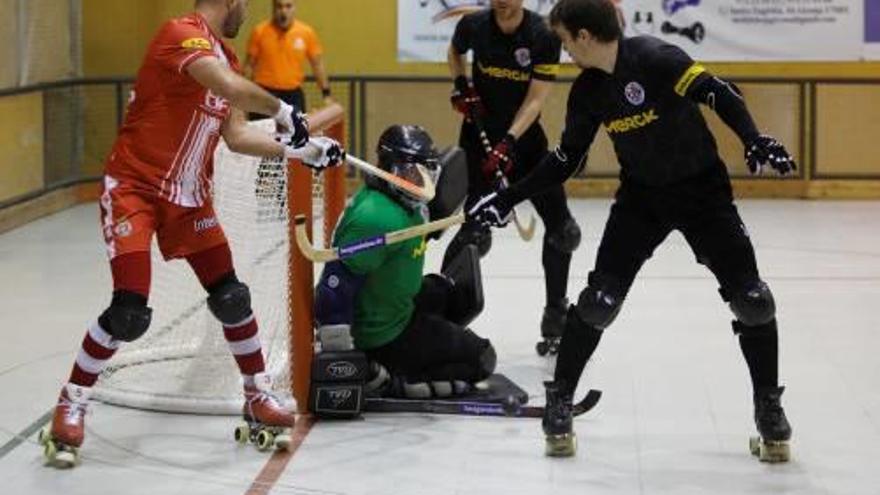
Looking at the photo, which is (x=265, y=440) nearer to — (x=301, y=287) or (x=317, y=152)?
(x=301, y=287)

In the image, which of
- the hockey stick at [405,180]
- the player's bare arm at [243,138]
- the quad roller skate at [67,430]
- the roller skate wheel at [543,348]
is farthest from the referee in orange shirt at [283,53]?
the quad roller skate at [67,430]

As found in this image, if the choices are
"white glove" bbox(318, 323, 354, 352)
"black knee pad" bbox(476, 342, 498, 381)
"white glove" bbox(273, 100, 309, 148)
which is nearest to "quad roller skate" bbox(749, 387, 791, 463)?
"black knee pad" bbox(476, 342, 498, 381)

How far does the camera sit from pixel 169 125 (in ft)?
17.1

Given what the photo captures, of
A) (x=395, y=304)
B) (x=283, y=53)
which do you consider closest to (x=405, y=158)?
(x=395, y=304)

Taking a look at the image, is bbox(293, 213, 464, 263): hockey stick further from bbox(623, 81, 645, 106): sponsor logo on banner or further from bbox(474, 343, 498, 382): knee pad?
bbox(623, 81, 645, 106): sponsor logo on banner

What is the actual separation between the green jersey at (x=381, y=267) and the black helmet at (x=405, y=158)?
34 millimetres

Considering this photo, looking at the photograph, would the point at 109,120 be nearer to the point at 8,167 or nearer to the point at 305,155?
the point at 8,167

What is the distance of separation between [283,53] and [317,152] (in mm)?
7519

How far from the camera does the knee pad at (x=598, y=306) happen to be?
206 inches

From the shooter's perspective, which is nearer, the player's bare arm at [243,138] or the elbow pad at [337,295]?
the player's bare arm at [243,138]

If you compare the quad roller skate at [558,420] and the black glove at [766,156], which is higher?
the black glove at [766,156]

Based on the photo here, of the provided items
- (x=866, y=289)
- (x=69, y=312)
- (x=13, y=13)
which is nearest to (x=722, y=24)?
(x=866, y=289)

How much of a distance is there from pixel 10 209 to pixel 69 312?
3.23 meters

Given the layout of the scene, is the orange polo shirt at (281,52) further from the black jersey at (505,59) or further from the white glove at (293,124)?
the white glove at (293,124)
